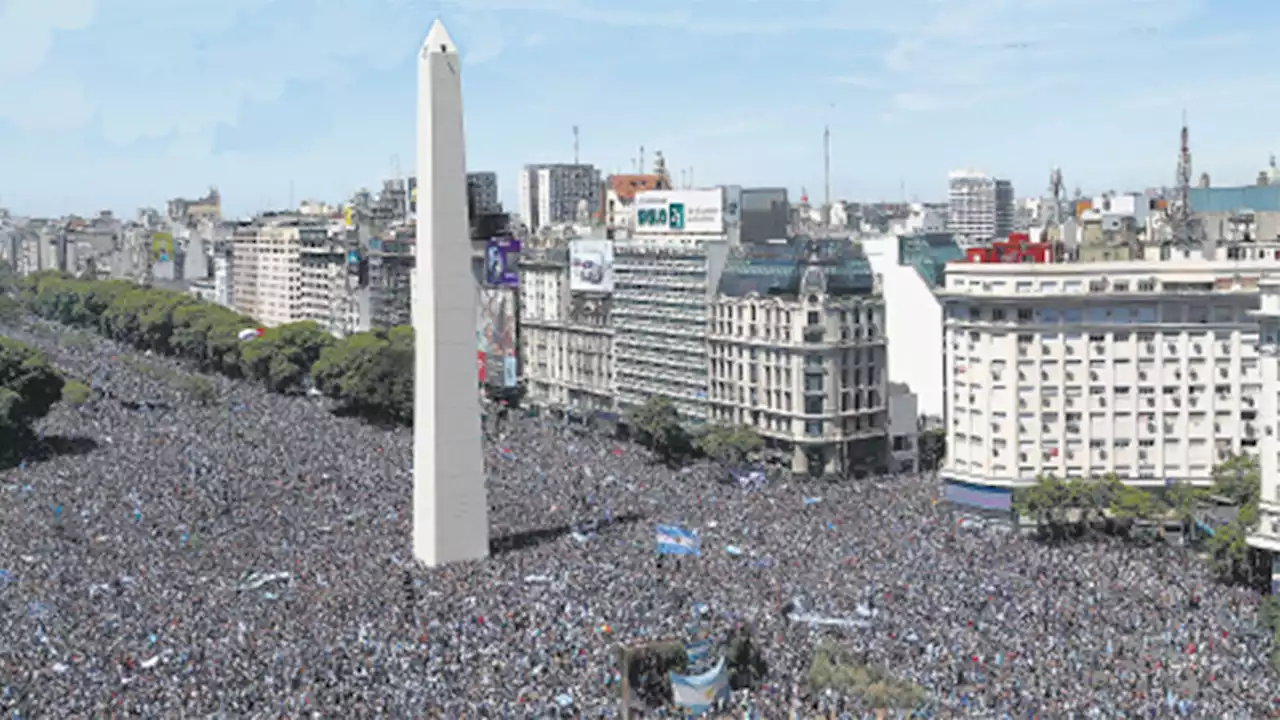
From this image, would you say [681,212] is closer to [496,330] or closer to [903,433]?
[903,433]

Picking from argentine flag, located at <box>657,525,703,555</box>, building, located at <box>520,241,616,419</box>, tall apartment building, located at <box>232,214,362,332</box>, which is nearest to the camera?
argentine flag, located at <box>657,525,703,555</box>

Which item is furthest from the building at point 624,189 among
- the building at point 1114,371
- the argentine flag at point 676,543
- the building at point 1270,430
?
the building at point 1270,430

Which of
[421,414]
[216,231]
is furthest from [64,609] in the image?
[216,231]

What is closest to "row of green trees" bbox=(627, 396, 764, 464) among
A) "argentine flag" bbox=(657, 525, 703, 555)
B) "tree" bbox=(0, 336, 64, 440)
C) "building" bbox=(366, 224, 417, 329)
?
"argentine flag" bbox=(657, 525, 703, 555)

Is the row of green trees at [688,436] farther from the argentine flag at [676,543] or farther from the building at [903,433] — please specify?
the argentine flag at [676,543]

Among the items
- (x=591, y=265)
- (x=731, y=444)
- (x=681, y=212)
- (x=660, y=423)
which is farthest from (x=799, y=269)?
(x=591, y=265)

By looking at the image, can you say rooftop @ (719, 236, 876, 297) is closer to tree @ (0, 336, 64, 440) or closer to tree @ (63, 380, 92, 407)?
tree @ (0, 336, 64, 440)
